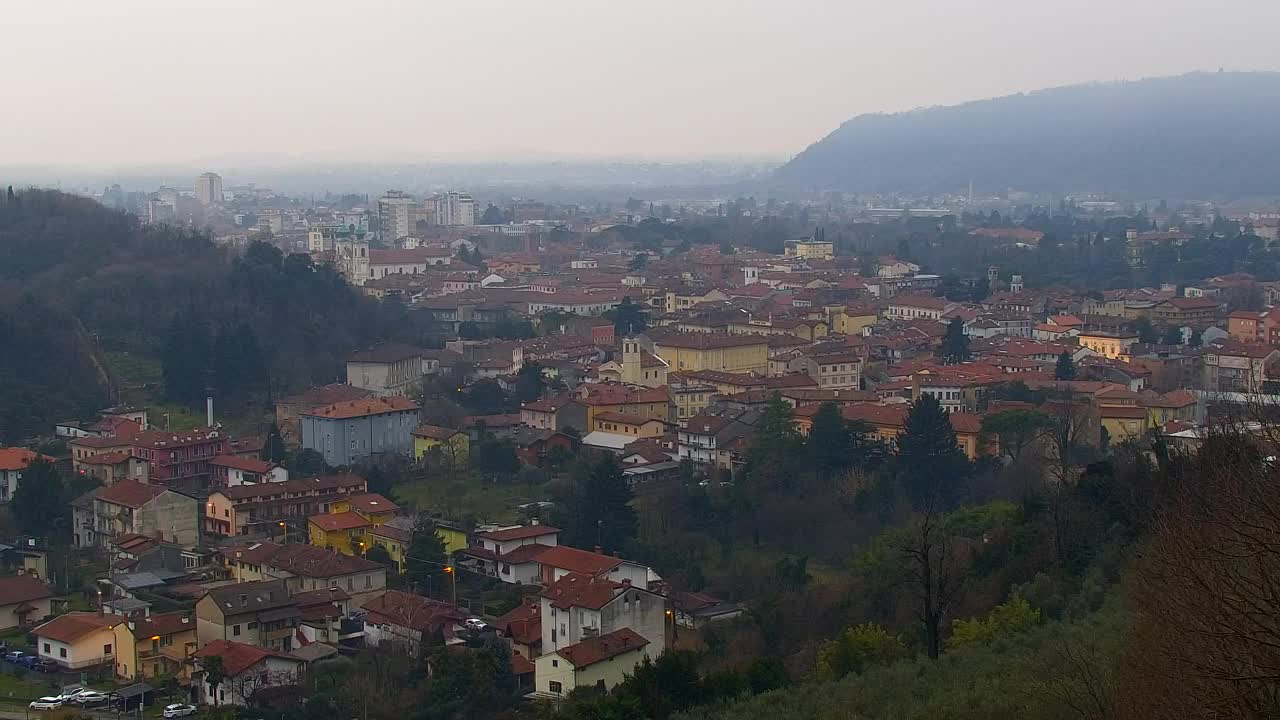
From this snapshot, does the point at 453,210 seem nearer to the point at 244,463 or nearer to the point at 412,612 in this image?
the point at 244,463

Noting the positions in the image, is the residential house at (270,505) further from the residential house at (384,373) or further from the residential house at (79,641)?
the residential house at (384,373)

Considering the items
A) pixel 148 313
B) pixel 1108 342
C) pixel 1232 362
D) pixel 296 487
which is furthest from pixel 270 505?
pixel 1108 342

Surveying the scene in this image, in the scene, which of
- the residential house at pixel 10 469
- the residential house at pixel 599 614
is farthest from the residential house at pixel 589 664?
the residential house at pixel 10 469

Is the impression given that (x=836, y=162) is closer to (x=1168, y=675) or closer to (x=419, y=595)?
(x=419, y=595)

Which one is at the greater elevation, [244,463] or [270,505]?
[244,463]

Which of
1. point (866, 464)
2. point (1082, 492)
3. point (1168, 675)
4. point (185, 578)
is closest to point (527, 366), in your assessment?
point (866, 464)

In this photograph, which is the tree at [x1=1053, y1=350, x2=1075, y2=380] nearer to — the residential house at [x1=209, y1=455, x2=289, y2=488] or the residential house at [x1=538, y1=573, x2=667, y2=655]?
the residential house at [x1=209, y1=455, x2=289, y2=488]
